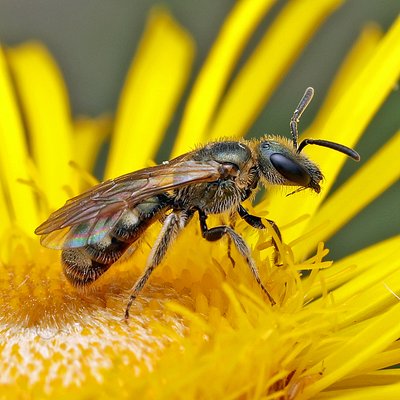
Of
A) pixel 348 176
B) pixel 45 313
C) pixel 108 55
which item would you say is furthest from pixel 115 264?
pixel 108 55

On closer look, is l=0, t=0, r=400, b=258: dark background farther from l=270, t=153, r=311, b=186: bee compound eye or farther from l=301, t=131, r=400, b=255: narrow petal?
l=270, t=153, r=311, b=186: bee compound eye

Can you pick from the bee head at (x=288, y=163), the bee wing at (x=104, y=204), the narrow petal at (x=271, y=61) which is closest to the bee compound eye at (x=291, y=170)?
the bee head at (x=288, y=163)

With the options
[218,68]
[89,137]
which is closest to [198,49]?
[218,68]

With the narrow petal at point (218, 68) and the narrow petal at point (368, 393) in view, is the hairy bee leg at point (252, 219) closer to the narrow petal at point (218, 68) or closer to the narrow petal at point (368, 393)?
the narrow petal at point (368, 393)

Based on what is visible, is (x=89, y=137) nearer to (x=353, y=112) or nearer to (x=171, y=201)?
(x=353, y=112)

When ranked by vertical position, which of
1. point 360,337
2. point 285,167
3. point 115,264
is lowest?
point 115,264

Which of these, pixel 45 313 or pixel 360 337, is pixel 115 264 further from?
pixel 360 337
